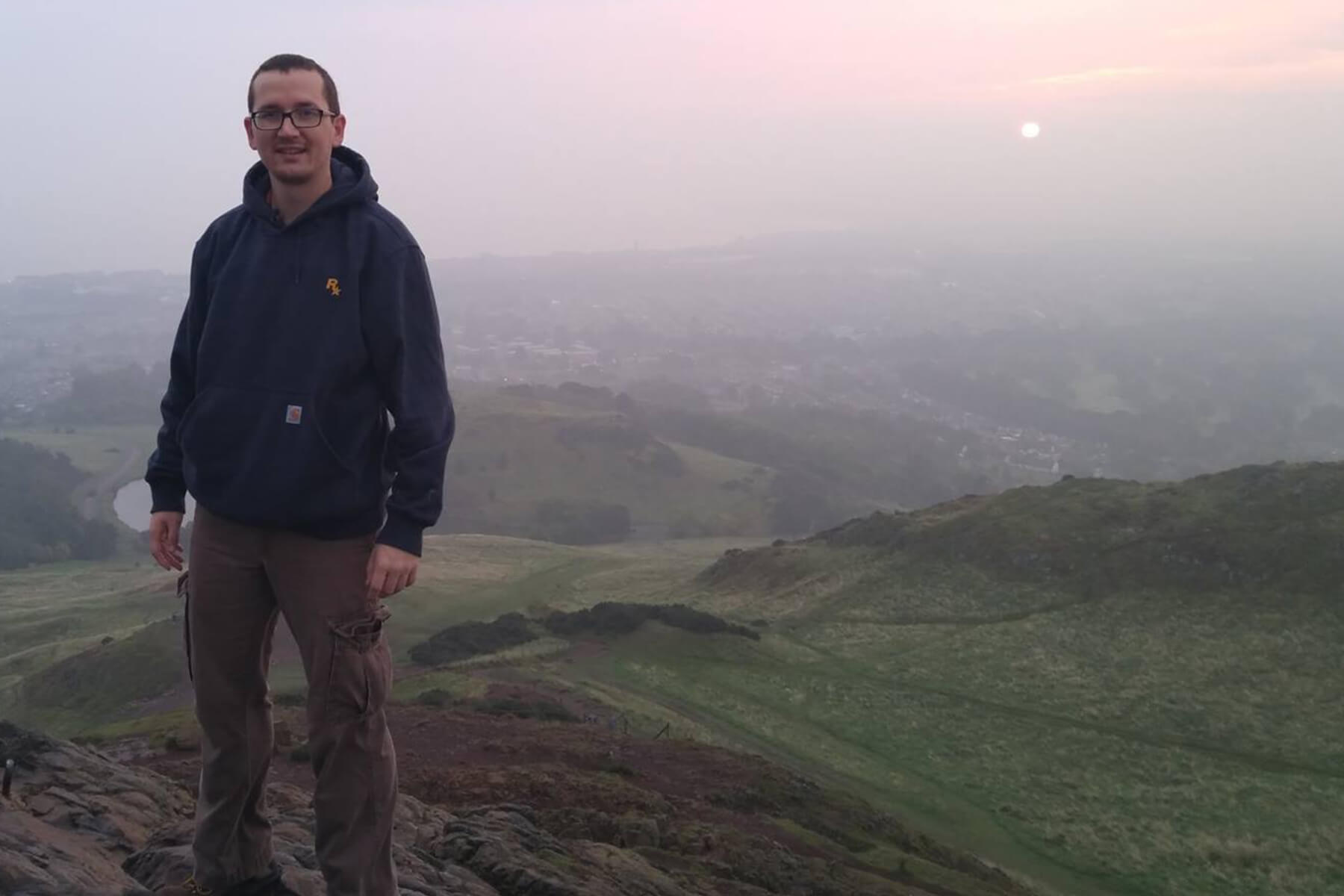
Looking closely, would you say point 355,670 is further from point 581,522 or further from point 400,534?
point 581,522

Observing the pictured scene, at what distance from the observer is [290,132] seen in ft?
15.2

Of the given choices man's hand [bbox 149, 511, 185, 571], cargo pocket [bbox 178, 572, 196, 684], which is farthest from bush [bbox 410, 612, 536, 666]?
cargo pocket [bbox 178, 572, 196, 684]

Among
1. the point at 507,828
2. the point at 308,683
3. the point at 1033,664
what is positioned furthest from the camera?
the point at 1033,664

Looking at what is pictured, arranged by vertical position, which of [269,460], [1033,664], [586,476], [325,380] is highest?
[325,380]

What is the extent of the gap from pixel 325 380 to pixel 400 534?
2.68 ft

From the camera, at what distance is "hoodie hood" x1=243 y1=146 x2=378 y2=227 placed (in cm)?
473

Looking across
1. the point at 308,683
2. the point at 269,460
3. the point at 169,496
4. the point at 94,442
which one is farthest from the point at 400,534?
the point at 94,442

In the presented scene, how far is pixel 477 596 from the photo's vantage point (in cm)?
4412

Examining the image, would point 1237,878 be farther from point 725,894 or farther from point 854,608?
point 854,608

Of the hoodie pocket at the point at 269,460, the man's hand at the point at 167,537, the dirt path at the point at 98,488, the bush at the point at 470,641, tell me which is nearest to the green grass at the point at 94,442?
the dirt path at the point at 98,488

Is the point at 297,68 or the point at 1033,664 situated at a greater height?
the point at 297,68

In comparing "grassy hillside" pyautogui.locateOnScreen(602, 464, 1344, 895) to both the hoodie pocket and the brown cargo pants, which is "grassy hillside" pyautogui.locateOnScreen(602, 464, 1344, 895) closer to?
the brown cargo pants

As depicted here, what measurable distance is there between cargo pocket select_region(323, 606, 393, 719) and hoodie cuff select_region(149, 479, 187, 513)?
4.50ft

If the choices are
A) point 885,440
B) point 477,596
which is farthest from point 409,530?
point 885,440
